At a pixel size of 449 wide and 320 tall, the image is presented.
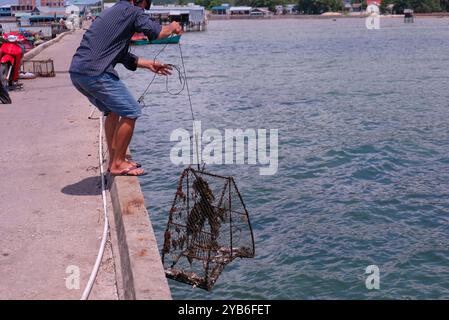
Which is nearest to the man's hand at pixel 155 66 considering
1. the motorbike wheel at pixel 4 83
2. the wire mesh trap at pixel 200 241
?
the wire mesh trap at pixel 200 241

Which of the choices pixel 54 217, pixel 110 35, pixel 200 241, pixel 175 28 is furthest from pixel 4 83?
pixel 200 241

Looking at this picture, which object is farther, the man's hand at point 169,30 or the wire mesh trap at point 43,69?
the wire mesh trap at point 43,69

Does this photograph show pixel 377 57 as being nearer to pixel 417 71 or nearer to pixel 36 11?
pixel 417 71

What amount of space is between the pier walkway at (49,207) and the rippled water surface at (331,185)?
137 centimetres

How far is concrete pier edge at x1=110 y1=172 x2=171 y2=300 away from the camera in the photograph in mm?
4082

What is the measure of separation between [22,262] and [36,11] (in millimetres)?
134404

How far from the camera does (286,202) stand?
1013 centimetres

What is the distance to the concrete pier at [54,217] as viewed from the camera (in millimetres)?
4434

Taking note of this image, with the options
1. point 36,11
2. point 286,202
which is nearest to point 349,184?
point 286,202

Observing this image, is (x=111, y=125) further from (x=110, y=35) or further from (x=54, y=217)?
(x=54, y=217)

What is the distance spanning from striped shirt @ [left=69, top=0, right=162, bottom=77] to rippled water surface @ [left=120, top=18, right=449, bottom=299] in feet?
7.94

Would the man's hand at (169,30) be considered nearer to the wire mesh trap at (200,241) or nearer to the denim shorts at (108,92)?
the denim shorts at (108,92)

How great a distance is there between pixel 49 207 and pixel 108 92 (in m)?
1.27

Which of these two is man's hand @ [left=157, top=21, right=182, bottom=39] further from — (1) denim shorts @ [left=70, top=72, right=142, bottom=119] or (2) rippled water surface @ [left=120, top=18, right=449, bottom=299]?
(2) rippled water surface @ [left=120, top=18, right=449, bottom=299]
